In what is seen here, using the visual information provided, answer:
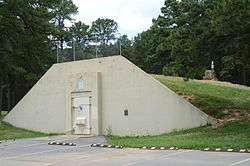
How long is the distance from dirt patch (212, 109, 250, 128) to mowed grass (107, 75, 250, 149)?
0.28 meters

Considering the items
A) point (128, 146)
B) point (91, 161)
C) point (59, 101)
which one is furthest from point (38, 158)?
point (59, 101)

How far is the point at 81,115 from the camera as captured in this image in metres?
Result: 28.7

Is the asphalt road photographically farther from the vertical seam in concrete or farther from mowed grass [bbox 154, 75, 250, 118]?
mowed grass [bbox 154, 75, 250, 118]

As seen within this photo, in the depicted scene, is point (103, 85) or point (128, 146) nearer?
point (128, 146)

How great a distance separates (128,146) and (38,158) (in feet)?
13.3

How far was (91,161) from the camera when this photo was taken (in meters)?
15.3

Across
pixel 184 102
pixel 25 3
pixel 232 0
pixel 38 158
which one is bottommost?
pixel 38 158

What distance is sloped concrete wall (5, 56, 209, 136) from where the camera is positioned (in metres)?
24.7

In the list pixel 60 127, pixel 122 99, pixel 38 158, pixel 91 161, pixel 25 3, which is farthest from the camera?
pixel 25 3

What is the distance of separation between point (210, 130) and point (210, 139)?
2996mm

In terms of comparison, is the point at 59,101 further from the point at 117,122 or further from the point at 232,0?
the point at 232,0

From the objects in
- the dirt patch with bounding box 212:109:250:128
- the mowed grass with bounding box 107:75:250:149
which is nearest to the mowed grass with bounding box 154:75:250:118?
the mowed grass with bounding box 107:75:250:149

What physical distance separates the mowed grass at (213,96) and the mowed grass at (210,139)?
253 cm

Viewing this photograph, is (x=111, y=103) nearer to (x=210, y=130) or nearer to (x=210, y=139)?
(x=210, y=130)
